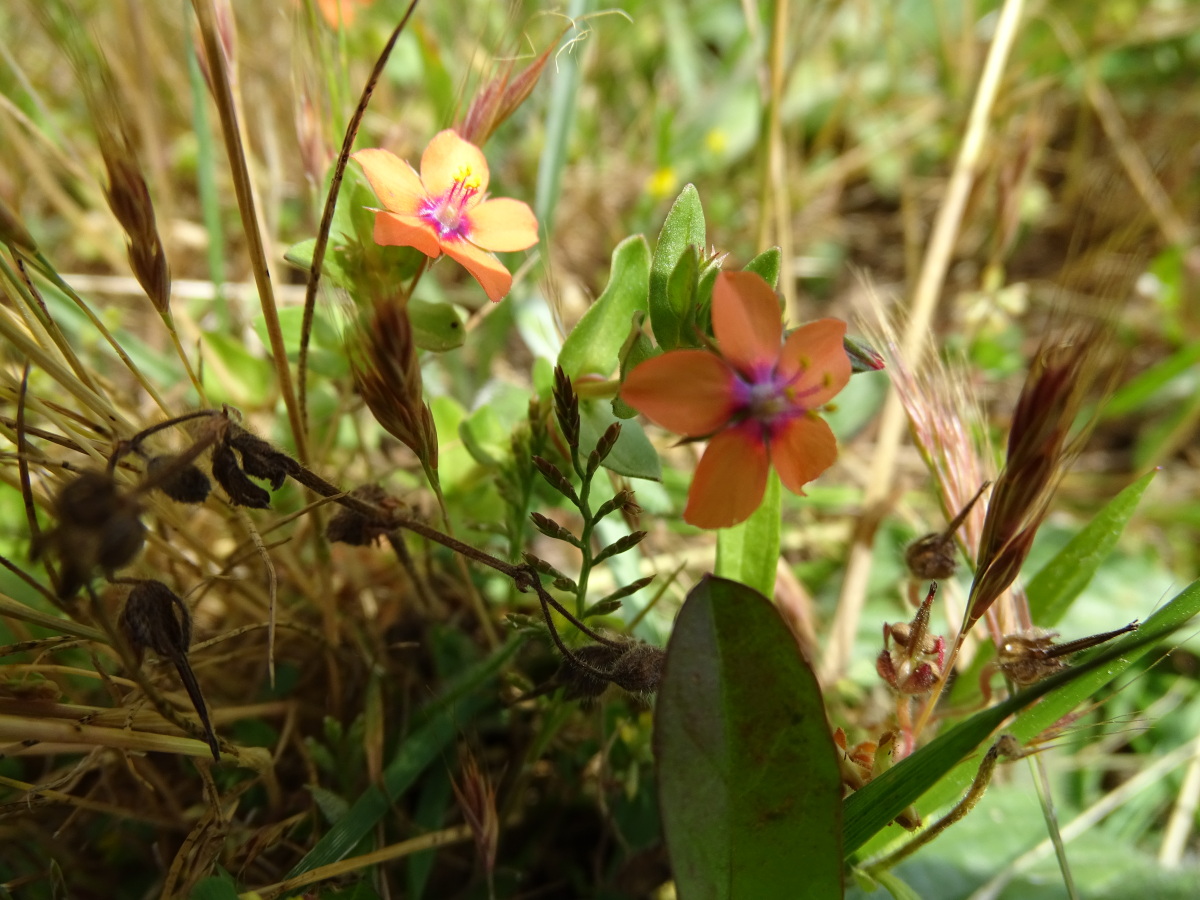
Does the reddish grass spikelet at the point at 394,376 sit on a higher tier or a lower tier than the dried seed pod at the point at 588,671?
higher

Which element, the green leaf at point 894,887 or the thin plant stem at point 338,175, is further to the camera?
the green leaf at point 894,887

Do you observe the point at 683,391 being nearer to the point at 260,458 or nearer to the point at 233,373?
the point at 260,458

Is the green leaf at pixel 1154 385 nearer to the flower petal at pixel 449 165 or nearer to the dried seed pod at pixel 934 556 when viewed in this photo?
the dried seed pod at pixel 934 556

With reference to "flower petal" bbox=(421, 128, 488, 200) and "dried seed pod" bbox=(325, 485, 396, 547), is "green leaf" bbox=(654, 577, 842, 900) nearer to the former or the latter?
"dried seed pod" bbox=(325, 485, 396, 547)

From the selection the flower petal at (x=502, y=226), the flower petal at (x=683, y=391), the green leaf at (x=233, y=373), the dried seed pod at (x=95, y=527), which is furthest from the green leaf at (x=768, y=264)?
the green leaf at (x=233, y=373)

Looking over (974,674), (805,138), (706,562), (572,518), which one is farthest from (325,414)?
(805,138)

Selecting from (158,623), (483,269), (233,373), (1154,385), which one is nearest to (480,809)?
(158,623)
